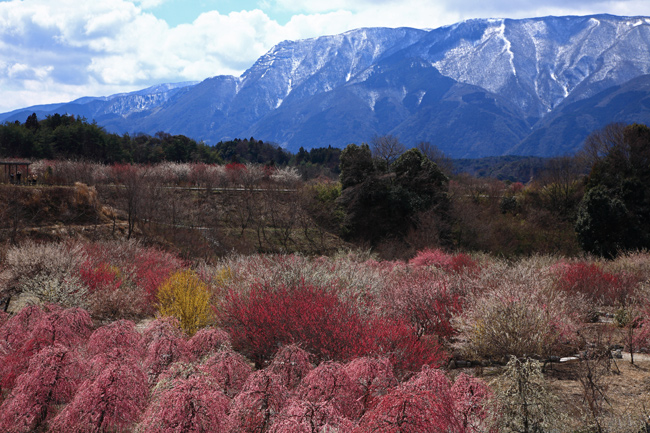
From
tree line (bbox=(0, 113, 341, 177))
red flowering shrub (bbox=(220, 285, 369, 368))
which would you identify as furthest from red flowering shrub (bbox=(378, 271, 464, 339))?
tree line (bbox=(0, 113, 341, 177))

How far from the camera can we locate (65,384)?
4469 mm

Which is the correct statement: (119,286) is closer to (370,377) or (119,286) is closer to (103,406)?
(103,406)

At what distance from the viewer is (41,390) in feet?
14.3

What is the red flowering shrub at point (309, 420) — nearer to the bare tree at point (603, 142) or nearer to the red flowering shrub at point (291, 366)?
the red flowering shrub at point (291, 366)

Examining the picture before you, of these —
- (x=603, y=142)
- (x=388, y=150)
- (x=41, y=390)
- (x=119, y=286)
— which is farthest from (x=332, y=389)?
(x=388, y=150)

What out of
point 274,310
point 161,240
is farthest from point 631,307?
point 161,240

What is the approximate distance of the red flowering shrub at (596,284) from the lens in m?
11.2

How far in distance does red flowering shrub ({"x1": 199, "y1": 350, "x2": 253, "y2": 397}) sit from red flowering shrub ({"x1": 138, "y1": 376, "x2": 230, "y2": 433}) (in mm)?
900

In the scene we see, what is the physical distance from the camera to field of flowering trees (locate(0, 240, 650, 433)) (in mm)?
3730

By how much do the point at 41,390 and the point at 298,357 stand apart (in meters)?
2.62

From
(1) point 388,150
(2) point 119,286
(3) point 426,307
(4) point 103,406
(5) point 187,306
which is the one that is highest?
(1) point 388,150

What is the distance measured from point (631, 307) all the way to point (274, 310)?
8.23 metres

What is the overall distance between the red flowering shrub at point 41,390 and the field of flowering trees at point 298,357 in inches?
0.5

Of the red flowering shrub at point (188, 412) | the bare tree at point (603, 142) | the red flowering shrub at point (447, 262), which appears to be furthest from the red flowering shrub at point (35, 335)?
the bare tree at point (603, 142)
